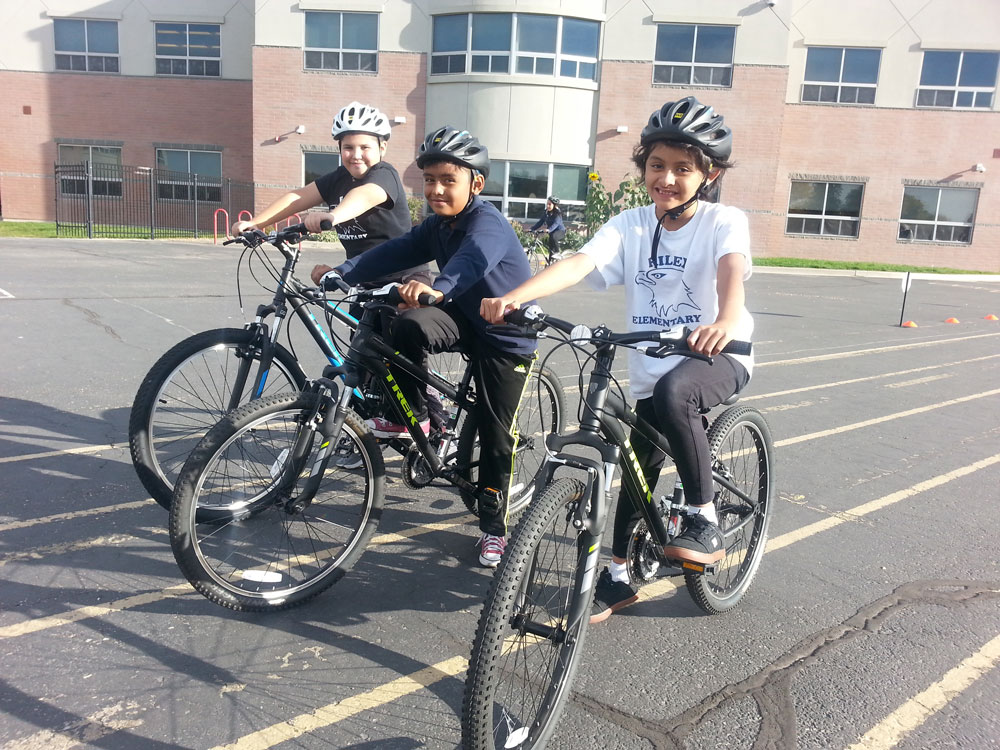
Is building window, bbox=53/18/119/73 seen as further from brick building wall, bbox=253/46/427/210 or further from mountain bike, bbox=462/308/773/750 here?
mountain bike, bbox=462/308/773/750

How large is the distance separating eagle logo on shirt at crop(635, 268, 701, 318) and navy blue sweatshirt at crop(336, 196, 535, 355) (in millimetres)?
667

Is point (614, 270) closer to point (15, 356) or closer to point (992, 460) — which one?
point (992, 460)

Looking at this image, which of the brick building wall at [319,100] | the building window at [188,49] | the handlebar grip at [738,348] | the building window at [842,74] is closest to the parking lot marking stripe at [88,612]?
the handlebar grip at [738,348]

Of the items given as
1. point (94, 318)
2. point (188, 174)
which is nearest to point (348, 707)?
point (94, 318)

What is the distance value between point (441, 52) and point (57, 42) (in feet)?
47.6

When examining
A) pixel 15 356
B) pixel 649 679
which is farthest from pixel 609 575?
pixel 15 356

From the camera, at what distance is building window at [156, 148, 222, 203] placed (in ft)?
95.9

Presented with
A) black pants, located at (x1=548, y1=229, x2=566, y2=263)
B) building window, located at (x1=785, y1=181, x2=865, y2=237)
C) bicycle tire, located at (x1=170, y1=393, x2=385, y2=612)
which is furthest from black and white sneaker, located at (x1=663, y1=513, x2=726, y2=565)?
building window, located at (x1=785, y1=181, x2=865, y2=237)

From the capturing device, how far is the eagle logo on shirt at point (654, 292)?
3.18 m

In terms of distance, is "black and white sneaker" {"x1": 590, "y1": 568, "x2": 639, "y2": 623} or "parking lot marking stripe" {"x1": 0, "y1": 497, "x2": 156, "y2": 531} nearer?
"black and white sneaker" {"x1": 590, "y1": 568, "x2": 639, "y2": 623}

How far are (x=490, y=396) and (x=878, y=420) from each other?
4.82m

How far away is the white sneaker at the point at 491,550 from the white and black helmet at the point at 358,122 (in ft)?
8.14

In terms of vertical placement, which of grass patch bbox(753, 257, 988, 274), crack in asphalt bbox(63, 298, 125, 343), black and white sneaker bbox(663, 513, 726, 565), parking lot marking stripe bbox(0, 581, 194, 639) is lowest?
parking lot marking stripe bbox(0, 581, 194, 639)

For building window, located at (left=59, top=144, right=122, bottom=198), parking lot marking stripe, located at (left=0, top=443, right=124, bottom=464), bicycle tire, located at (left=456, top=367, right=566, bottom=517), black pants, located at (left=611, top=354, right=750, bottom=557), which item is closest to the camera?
black pants, located at (left=611, top=354, right=750, bottom=557)
